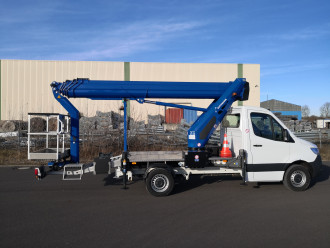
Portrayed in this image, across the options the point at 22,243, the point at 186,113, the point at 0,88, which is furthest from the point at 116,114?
the point at 22,243

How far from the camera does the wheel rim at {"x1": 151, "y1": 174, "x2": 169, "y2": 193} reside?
275 inches

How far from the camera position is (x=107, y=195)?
720 centimetres

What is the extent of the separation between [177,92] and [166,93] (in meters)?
0.30

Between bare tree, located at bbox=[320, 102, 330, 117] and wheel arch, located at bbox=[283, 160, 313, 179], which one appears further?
bare tree, located at bbox=[320, 102, 330, 117]

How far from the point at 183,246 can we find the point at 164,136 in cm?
1293

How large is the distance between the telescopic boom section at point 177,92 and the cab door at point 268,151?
2.83 ft

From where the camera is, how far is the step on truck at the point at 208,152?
279 inches

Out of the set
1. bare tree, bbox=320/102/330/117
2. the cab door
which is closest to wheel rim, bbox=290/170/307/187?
the cab door

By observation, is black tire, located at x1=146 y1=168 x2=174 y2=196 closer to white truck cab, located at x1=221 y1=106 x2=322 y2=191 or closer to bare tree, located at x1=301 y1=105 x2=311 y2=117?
white truck cab, located at x1=221 y1=106 x2=322 y2=191

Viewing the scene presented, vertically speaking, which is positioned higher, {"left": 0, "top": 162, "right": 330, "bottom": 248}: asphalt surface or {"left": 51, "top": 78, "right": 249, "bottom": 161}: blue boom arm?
{"left": 51, "top": 78, "right": 249, "bottom": 161}: blue boom arm

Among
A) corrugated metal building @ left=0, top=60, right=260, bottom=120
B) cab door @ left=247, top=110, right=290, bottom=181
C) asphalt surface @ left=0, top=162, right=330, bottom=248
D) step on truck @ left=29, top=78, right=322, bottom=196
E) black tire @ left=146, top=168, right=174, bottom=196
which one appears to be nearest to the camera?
asphalt surface @ left=0, top=162, right=330, bottom=248

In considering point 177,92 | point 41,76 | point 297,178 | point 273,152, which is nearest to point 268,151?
point 273,152

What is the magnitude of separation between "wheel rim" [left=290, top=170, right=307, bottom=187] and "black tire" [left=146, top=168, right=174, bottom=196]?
322 cm

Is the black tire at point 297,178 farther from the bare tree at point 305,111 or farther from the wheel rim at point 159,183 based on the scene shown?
the bare tree at point 305,111
